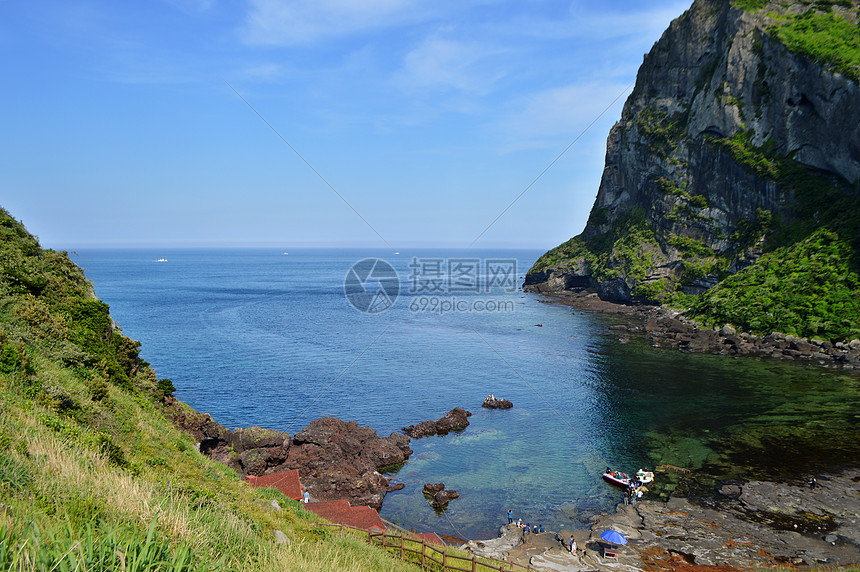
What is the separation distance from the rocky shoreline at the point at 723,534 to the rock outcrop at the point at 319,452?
37.6ft

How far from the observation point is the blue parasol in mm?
27250

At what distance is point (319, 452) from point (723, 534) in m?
28.5

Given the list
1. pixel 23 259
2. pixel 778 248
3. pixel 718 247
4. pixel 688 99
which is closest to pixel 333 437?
pixel 23 259

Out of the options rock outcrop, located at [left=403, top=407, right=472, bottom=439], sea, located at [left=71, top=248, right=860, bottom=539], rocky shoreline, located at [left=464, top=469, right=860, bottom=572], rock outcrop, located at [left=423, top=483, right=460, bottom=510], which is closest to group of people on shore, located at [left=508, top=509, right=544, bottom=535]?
rocky shoreline, located at [left=464, top=469, right=860, bottom=572]

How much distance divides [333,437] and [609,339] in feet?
186

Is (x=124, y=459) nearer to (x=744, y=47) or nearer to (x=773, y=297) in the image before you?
(x=773, y=297)

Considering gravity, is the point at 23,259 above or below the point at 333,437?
above

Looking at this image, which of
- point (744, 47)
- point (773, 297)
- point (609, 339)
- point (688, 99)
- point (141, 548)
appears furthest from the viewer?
point (688, 99)

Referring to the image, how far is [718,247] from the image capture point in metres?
104

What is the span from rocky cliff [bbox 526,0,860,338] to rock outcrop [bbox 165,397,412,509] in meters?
63.9

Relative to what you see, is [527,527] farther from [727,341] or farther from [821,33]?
[821,33]

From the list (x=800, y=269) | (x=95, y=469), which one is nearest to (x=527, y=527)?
(x=95, y=469)

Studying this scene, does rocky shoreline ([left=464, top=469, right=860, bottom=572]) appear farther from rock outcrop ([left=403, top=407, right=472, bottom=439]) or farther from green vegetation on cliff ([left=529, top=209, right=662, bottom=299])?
green vegetation on cliff ([left=529, top=209, right=662, bottom=299])

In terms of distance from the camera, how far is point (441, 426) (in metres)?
48.3
